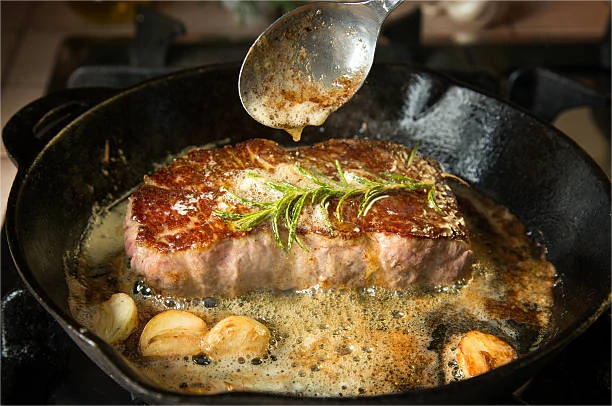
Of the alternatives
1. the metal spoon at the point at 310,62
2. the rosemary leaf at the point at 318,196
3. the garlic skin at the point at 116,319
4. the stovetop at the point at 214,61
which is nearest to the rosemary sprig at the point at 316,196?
the rosemary leaf at the point at 318,196

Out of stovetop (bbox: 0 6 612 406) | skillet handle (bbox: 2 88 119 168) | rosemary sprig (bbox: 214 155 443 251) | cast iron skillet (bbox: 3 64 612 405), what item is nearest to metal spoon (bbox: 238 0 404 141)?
rosemary sprig (bbox: 214 155 443 251)

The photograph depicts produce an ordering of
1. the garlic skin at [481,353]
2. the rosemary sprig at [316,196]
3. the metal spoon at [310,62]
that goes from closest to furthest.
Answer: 1. the garlic skin at [481,353]
2. the rosemary sprig at [316,196]
3. the metal spoon at [310,62]

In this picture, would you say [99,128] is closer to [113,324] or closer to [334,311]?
[113,324]

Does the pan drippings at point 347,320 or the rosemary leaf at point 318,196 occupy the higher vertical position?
the rosemary leaf at point 318,196

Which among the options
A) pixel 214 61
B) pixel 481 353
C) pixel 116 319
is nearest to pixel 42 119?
pixel 116 319

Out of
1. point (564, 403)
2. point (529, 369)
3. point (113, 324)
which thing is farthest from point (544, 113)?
point (113, 324)

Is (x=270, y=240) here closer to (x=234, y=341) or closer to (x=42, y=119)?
(x=234, y=341)

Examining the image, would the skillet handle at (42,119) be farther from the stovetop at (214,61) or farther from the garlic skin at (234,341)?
the garlic skin at (234,341)
